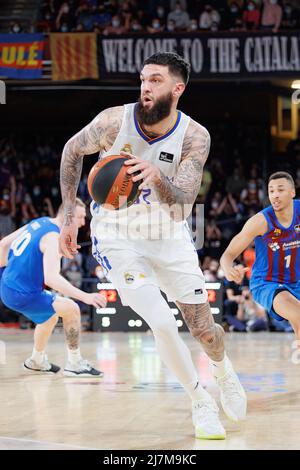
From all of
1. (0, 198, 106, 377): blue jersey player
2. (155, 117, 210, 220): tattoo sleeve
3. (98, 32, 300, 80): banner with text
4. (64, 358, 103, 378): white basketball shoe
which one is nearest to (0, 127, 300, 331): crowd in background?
(98, 32, 300, 80): banner with text

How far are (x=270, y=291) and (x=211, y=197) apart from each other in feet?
39.6

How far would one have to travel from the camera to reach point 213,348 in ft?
16.9

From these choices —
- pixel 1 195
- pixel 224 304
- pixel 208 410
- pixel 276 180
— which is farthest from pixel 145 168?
pixel 1 195

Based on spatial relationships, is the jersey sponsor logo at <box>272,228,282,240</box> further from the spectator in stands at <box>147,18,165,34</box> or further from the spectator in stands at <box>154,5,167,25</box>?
the spectator in stands at <box>154,5,167,25</box>

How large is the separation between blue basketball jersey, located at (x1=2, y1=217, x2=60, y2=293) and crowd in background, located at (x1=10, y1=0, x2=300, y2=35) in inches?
389

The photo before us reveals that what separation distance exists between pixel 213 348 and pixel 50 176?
15.4 meters

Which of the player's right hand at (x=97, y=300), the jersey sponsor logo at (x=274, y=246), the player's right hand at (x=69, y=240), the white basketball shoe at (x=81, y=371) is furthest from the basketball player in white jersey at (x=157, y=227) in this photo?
the white basketball shoe at (x=81, y=371)

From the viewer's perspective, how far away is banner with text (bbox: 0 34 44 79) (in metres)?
16.7

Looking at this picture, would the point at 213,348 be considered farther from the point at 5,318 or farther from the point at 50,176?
the point at 50,176

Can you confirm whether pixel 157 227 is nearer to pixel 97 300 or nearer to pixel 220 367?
pixel 220 367

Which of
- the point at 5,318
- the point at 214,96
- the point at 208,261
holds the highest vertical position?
the point at 214,96

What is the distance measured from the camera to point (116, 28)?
17922 mm

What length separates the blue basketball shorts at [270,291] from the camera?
6730 mm

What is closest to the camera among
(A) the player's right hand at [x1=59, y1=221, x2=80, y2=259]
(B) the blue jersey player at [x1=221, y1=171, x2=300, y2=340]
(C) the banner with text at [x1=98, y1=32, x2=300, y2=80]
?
(A) the player's right hand at [x1=59, y1=221, x2=80, y2=259]
